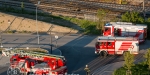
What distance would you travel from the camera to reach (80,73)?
30781 millimetres

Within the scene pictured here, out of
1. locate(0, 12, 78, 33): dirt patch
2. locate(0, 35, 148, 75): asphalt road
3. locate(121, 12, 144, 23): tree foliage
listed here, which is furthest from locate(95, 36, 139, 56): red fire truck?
locate(0, 12, 78, 33): dirt patch

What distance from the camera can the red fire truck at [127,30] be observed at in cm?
3762

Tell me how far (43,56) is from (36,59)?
2.10ft

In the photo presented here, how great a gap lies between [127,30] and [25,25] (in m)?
10.2

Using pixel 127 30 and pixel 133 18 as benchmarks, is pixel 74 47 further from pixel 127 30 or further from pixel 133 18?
pixel 133 18

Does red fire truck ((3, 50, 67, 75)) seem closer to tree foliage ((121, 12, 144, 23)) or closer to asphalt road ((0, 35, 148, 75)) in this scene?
asphalt road ((0, 35, 148, 75))

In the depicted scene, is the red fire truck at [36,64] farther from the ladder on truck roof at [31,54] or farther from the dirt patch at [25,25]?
the dirt patch at [25,25]

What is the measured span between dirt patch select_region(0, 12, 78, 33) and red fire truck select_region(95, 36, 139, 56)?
692 centimetres

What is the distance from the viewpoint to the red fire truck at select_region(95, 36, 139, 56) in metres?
34.3

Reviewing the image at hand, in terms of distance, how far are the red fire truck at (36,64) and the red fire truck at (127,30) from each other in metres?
9.21

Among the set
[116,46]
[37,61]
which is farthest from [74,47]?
[37,61]

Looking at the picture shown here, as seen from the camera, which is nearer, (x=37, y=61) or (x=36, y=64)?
(x=36, y=64)

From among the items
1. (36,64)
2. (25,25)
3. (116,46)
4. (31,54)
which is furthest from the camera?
(25,25)

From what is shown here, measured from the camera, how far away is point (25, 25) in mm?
41750
